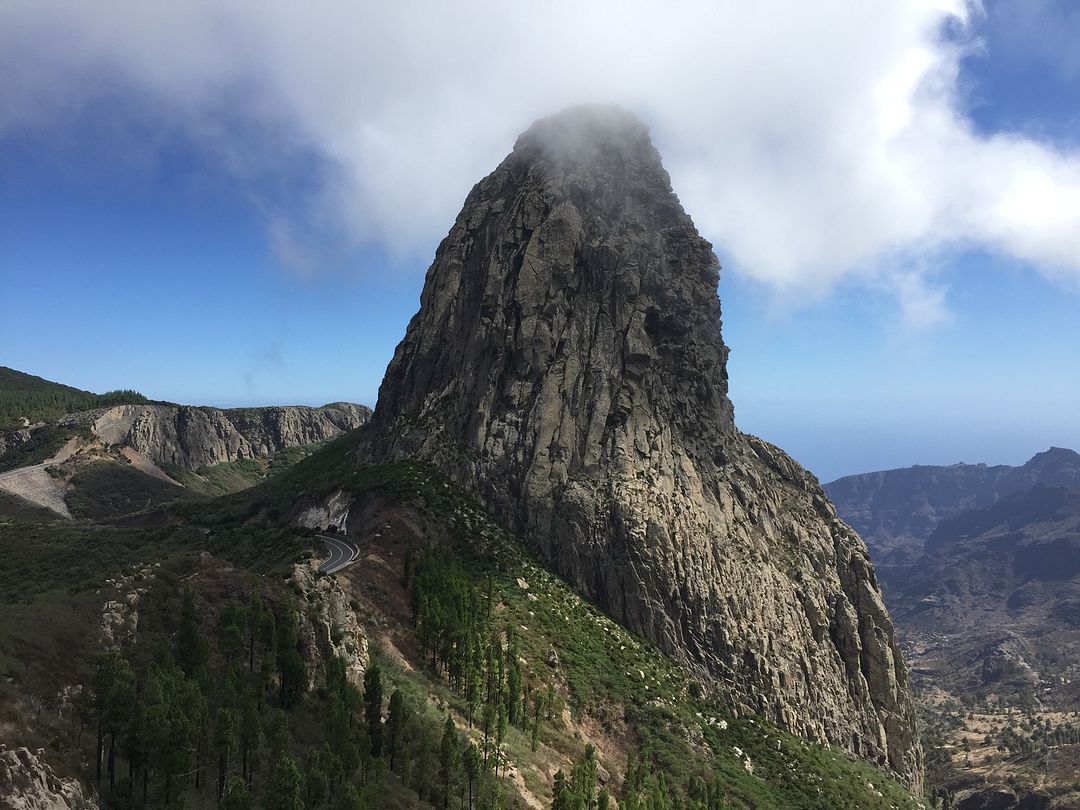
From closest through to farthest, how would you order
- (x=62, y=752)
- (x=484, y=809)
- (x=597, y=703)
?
(x=62, y=752), (x=484, y=809), (x=597, y=703)

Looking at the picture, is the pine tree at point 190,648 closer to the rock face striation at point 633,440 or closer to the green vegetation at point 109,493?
the rock face striation at point 633,440

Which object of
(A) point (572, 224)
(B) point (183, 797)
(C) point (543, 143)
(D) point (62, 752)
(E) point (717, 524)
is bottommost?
(B) point (183, 797)

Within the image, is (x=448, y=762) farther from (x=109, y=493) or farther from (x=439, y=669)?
(x=109, y=493)

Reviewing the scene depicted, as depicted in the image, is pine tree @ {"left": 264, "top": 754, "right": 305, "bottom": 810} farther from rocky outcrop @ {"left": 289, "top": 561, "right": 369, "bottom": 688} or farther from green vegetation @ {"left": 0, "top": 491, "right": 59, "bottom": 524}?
green vegetation @ {"left": 0, "top": 491, "right": 59, "bottom": 524}

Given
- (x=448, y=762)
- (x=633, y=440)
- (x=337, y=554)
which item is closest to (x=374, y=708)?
(x=448, y=762)

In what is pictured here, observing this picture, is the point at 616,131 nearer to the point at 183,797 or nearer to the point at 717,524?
the point at 717,524

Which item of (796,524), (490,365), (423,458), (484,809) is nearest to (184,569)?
(484,809)
